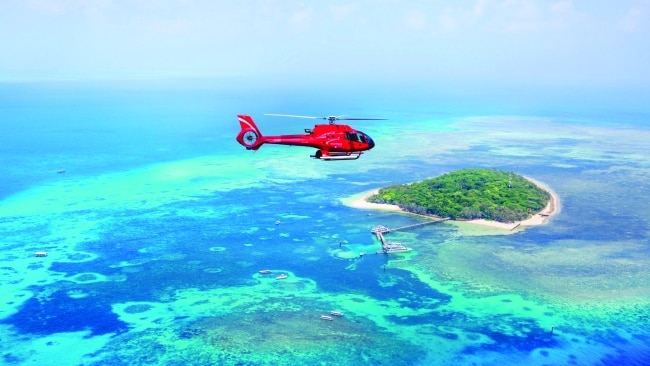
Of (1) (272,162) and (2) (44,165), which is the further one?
(1) (272,162)

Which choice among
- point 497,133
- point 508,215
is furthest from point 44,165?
point 497,133

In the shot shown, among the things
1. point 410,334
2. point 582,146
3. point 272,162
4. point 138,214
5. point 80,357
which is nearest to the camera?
point 80,357

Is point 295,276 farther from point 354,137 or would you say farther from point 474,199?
point 474,199

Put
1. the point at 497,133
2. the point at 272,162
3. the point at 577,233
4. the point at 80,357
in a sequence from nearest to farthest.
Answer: the point at 80,357 → the point at 577,233 → the point at 272,162 → the point at 497,133

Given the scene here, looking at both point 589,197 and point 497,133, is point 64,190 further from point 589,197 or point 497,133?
point 497,133

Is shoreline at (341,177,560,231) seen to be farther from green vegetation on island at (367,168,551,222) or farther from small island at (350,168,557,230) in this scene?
green vegetation on island at (367,168,551,222)

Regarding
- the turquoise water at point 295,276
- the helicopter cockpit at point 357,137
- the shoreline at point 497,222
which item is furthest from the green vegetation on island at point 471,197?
the helicopter cockpit at point 357,137

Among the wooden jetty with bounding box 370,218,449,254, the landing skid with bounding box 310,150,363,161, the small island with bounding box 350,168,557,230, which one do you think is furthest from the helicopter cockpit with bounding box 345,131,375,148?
the small island with bounding box 350,168,557,230

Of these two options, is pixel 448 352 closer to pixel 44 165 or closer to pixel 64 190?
pixel 64 190
